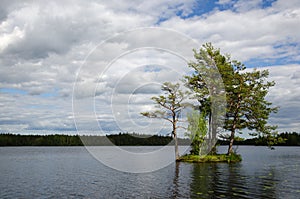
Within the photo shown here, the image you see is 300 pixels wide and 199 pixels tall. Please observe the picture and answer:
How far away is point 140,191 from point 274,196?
11981 millimetres

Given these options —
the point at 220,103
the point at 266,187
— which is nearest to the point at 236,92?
the point at 220,103

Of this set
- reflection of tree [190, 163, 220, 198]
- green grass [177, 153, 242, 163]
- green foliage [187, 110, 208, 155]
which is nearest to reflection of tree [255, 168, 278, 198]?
reflection of tree [190, 163, 220, 198]

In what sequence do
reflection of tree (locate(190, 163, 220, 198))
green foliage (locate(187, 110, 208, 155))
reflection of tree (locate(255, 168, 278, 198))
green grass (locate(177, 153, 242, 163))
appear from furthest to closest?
green foliage (locate(187, 110, 208, 155)), green grass (locate(177, 153, 242, 163)), reflection of tree (locate(190, 163, 220, 198)), reflection of tree (locate(255, 168, 278, 198))

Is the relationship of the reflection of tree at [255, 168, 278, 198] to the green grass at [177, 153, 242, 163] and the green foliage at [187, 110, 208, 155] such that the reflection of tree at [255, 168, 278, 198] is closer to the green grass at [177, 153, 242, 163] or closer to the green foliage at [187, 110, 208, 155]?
the green grass at [177, 153, 242, 163]

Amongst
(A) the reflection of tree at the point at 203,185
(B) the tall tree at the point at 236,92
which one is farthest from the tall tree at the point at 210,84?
(A) the reflection of tree at the point at 203,185

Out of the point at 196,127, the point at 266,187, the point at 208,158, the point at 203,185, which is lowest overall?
the point at 203,185

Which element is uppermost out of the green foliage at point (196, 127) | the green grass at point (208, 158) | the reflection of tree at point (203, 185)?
the green foliage at point (196, 127)

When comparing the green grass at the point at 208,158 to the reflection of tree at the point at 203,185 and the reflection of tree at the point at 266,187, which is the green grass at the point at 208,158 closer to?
the reflection of tree at the point at 203,185

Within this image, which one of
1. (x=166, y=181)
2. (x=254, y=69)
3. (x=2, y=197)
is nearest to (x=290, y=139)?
(x=254, y=69)

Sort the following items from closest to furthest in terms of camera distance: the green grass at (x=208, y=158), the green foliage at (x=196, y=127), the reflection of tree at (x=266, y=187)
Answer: the reflection of tree at (x=266, y=187) → the green grass at (x=208, y=158) → the green foliage at (x=196, y=127)

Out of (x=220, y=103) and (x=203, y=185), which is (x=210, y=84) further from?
(x=203, y=185)

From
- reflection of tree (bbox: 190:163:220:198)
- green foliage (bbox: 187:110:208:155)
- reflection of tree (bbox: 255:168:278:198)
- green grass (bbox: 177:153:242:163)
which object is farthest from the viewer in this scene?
green foliage (bbox: 187:110:208:155)

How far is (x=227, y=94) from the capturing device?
2295 inches

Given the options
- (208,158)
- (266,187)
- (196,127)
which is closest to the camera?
(266,187)
